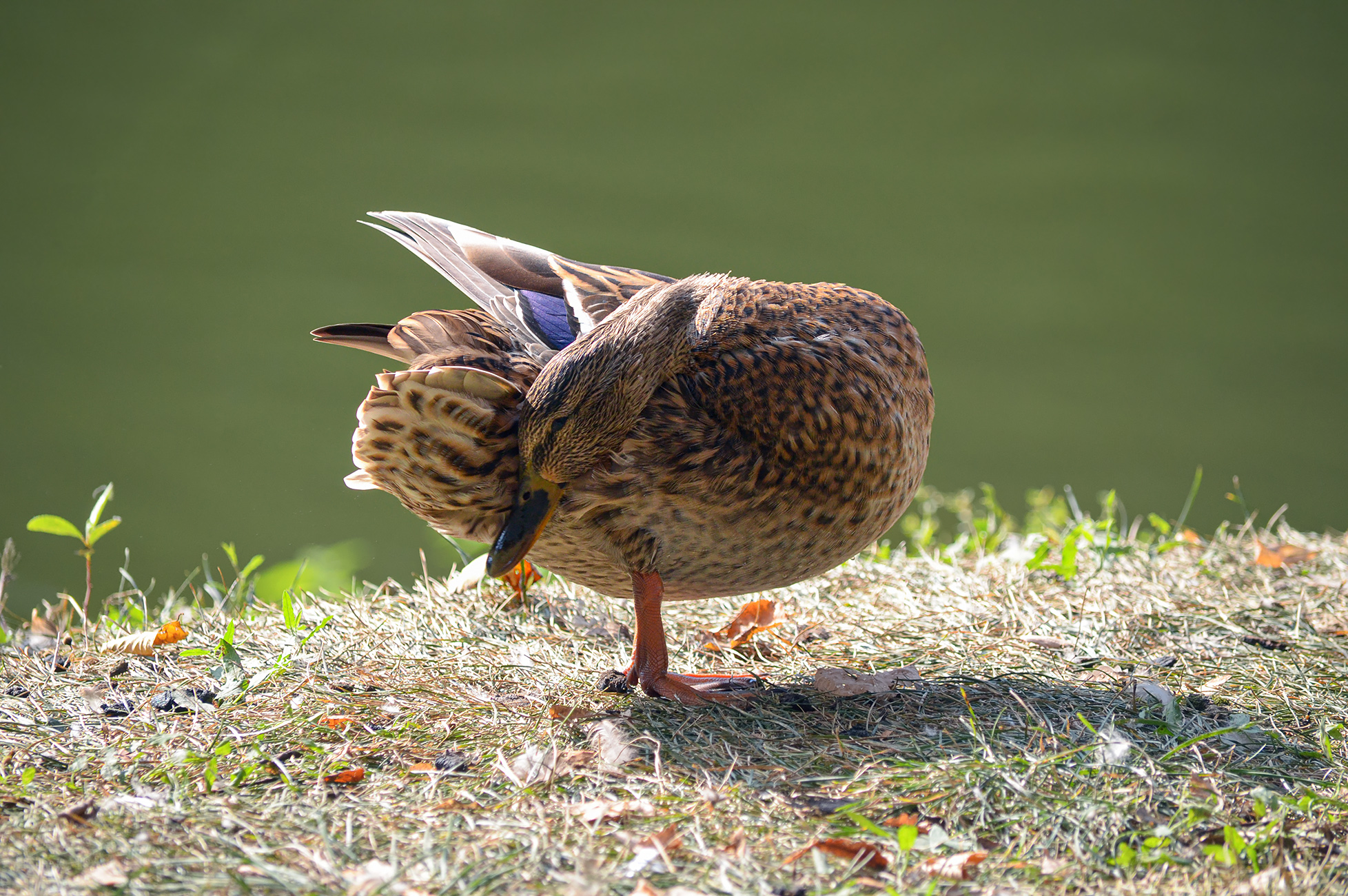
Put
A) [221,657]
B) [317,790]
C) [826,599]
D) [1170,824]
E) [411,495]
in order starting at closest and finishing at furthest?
1. [1170,824]
2. [317,790]
3. [411,495]
4. [221,657]
5. [826,599]

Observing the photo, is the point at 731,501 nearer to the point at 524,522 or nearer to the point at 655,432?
the point at 655,432

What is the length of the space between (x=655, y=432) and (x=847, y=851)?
2.72 ft

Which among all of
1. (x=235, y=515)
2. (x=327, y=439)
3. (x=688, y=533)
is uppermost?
(x=688, y=533)

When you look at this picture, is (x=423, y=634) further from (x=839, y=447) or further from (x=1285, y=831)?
(x=1285, y=831)

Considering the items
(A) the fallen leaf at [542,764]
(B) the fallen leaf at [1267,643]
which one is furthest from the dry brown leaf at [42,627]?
(B) the fallen leaf at [1267,643]

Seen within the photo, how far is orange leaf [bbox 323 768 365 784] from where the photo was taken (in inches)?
73.6

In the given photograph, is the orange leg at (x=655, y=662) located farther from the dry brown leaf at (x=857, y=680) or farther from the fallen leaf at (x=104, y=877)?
the fallen leaf at (x=104, y=877)

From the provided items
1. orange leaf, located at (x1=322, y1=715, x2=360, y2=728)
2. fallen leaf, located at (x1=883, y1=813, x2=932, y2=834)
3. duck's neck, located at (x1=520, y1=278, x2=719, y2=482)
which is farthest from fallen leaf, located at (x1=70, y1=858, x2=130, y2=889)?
fallen leaf, located at (x1=883, y1=813, x2=932, y2=834)

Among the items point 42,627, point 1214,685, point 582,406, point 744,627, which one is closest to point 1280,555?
point 1214,685

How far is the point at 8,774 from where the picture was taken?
1883 mm

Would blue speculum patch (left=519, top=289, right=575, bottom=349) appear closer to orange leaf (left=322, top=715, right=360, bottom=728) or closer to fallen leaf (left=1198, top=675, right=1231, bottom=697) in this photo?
orange leaf (left=322, top=715, right=360, bottom=728)

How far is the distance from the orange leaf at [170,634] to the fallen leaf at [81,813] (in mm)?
862

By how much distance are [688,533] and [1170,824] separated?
984 mm

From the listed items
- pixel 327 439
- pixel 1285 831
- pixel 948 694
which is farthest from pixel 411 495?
pixel 327 439
